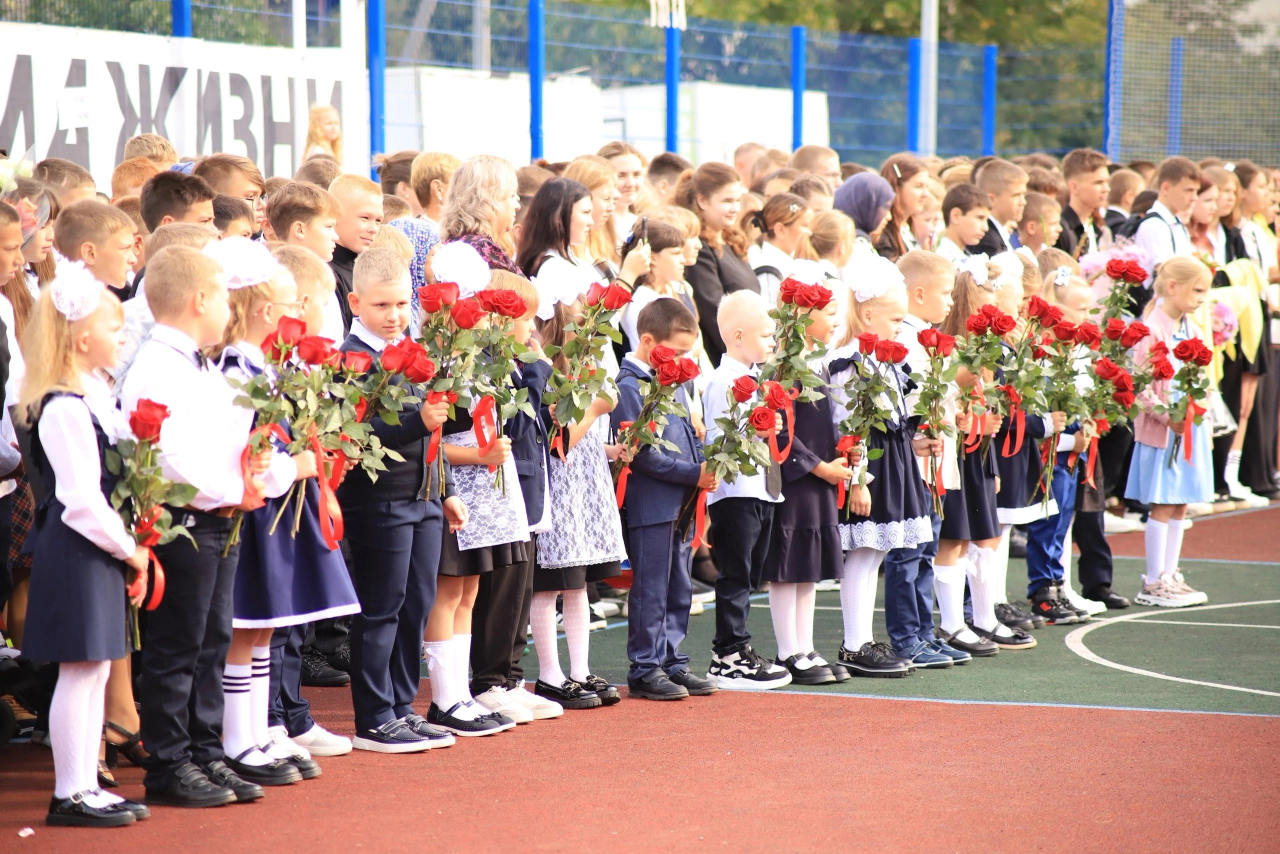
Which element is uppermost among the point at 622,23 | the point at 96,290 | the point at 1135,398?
the point at 622,23

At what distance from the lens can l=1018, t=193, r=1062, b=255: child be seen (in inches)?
444

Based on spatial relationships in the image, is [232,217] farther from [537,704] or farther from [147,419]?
[537,704]

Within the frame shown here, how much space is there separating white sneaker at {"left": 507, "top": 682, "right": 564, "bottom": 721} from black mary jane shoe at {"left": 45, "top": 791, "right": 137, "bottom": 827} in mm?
1936

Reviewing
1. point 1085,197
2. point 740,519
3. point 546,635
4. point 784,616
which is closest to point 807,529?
point 740,519

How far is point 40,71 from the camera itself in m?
9.08

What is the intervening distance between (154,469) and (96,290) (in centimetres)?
59

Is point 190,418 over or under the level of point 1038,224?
under

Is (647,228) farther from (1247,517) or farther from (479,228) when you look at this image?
(1247,517)

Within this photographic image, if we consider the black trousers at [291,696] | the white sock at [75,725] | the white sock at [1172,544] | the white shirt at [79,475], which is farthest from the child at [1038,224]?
the white sock at [75,725]

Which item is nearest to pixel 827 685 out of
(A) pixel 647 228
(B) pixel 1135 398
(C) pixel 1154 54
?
(A) pixel 647 228

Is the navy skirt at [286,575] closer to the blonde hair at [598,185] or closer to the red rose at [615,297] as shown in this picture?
the red rose at [615,297]

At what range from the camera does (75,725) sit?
4.89 m

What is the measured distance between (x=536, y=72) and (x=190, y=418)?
344 inches

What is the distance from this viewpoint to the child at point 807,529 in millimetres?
7105
